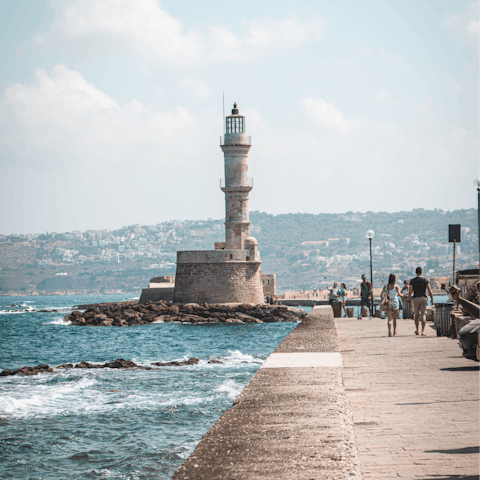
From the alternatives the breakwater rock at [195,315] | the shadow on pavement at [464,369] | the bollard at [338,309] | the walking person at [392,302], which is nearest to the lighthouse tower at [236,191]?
the breakwater rock at [195,315]

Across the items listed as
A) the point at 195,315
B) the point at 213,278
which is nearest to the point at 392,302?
the point at 195,315

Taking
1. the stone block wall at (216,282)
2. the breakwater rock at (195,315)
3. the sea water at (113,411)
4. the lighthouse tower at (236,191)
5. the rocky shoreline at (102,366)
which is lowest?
the breakwater rock at (195,315)

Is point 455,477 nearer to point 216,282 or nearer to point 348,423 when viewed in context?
point 348,423

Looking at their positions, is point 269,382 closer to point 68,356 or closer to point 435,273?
point 68,356

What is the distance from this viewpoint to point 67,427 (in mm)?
11297

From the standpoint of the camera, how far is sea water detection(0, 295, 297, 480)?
9.23 metres

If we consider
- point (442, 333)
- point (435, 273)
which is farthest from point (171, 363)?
point (435, 273)

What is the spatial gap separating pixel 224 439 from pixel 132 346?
2343cm

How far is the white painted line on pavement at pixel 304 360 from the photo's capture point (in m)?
7.98

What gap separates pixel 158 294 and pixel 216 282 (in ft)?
34.4

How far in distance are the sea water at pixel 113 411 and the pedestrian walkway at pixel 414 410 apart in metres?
3.14

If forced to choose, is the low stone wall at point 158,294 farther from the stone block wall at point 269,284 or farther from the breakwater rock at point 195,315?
the stone block wall at point 269,284

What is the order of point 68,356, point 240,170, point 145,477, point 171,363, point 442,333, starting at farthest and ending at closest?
point 240,170 → point 68,356 → point 171,363 → point 442,333 → point 145,477

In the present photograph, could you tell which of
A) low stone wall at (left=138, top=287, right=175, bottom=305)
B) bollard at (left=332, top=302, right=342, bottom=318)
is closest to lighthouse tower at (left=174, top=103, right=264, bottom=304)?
low stone wall at (left=138, top=287, right=175, bottom=305)
